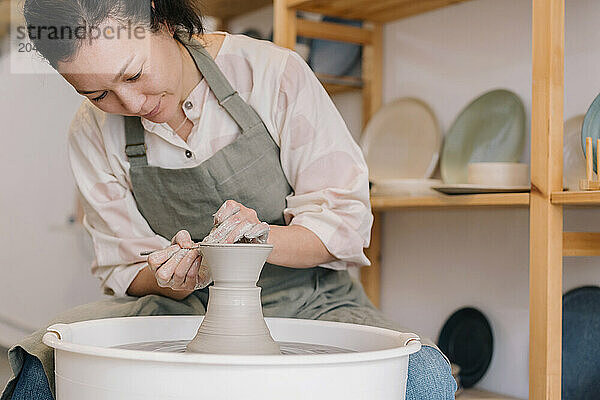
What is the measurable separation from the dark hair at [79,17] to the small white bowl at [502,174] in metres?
0.71

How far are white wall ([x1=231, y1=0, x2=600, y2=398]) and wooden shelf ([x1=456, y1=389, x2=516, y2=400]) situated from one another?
0.09 feet

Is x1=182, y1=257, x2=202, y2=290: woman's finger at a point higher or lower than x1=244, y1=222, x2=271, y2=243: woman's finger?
lower

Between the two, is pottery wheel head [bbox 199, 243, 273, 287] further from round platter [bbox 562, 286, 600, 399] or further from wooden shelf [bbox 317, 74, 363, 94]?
wooden shelf [bbox 317, 74, 363, 94]

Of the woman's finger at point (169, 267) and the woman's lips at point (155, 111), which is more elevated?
the woman's lips at point (155, 111)

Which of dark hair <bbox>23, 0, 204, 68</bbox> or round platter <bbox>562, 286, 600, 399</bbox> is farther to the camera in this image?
round platter <bbox>562, 286, 600, 399</bbox>

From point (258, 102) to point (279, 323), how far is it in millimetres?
418

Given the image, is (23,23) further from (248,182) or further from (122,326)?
(122,326)

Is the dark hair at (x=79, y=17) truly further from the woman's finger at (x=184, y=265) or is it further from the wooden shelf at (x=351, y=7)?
the wooden shelf at (x=351, y=7)

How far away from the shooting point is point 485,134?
5.89ft

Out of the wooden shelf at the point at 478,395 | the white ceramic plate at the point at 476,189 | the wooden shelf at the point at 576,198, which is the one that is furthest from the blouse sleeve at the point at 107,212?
the wooden shelf at the point at 478,395

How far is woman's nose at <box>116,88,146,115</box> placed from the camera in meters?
1.11

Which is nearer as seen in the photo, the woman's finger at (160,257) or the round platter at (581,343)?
the woman's finger at (160,257)

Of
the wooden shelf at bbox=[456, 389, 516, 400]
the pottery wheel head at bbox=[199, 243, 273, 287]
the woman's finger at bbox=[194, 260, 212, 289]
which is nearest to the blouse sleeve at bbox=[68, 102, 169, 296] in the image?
the woman's finger at bbox=[194, 260, 212, 289]

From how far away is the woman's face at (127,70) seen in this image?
1.08m
